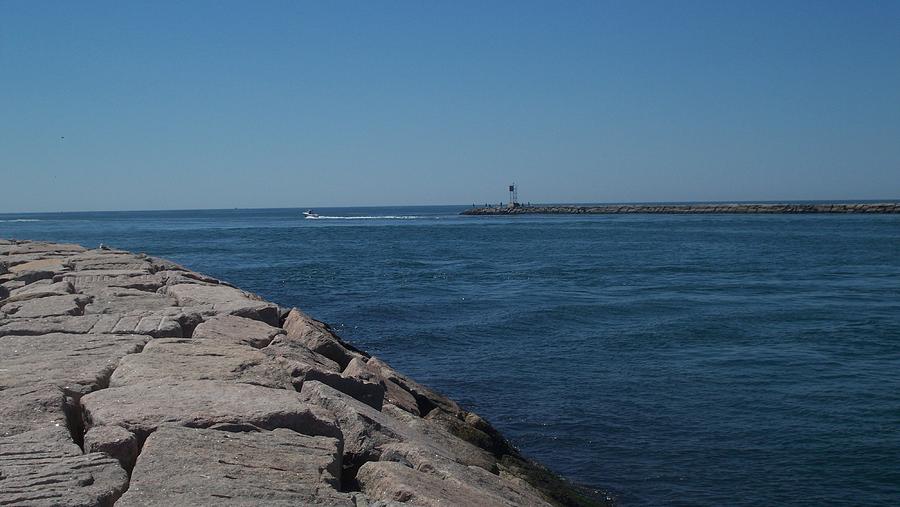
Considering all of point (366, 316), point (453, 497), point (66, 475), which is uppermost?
point (66, 475)

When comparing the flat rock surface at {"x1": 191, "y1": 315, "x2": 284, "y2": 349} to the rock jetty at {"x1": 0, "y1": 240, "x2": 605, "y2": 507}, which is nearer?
the rock jetty at {"x1": 0, "y1": 240, "x2": 605, "y2": 507}

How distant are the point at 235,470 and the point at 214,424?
0.54 meters

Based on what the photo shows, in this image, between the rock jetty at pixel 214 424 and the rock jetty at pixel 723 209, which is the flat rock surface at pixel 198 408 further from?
the rock jetty at pixel 723 209

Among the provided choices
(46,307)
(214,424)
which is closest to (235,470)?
(214,424)

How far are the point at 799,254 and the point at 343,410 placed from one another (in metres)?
28.9

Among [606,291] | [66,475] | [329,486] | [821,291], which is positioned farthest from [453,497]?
[821,291]

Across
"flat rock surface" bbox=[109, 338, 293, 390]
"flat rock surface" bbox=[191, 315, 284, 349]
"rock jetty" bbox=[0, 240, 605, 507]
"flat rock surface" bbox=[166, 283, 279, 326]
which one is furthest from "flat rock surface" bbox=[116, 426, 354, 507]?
"flat rock surface" bbox=[166, 283, 279, 326]

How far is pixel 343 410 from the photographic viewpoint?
4.43 m

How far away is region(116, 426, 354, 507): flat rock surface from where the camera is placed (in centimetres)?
296

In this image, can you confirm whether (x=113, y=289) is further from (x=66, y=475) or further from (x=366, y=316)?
(x=366, y=316)

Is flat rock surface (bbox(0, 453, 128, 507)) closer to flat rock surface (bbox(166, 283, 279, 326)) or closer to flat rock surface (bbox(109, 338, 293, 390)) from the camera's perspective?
flat rock surface (bbox(109, 338, 293, 390))

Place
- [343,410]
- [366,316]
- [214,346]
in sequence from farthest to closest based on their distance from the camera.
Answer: [366,316] → [214,346] → [343,410]

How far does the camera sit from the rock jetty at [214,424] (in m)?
3.12

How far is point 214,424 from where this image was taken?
3709 millimetres
